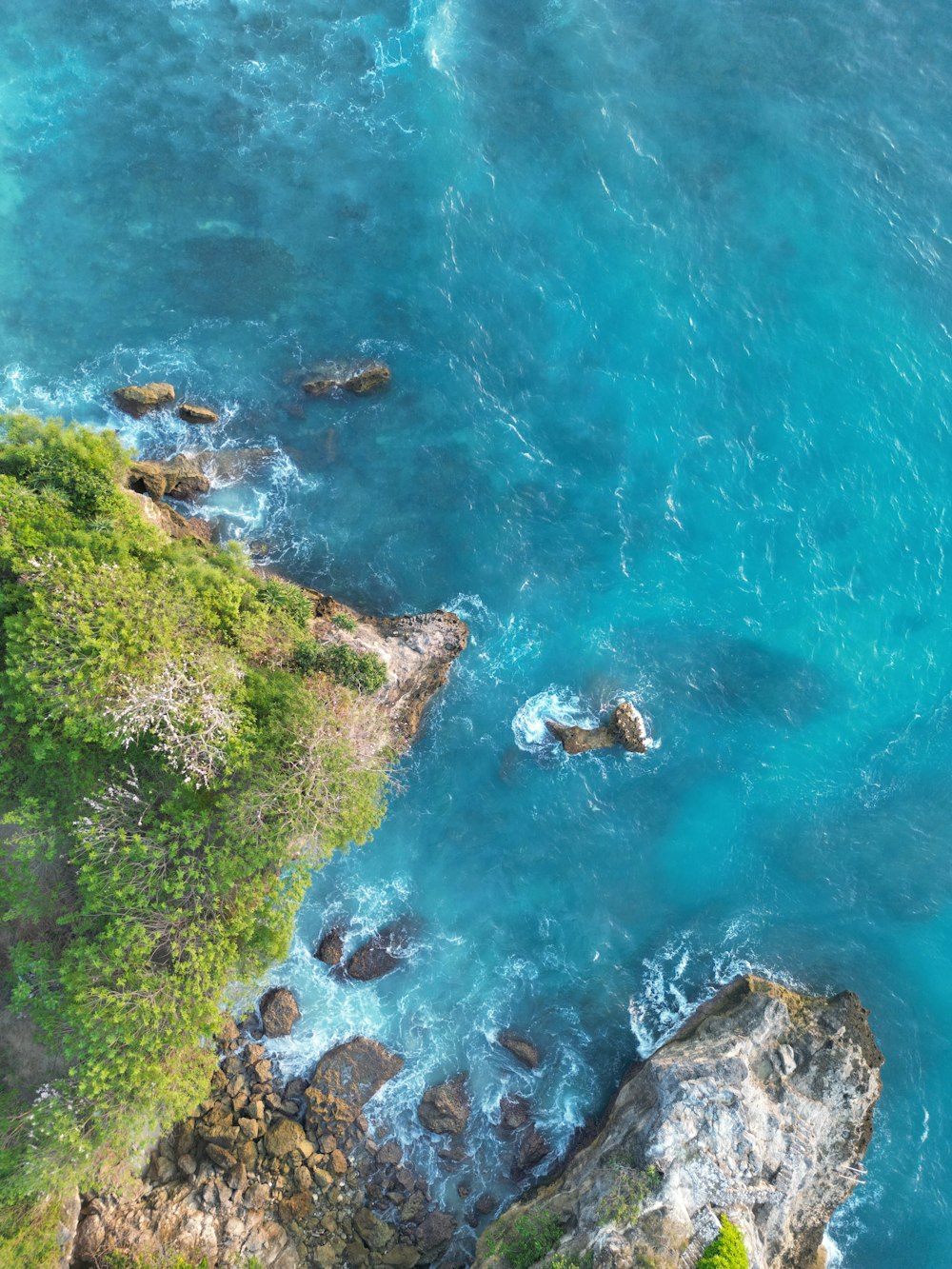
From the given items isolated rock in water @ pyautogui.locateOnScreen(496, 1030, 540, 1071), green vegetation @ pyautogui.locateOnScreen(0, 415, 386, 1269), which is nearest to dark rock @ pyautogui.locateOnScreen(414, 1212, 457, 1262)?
isolated rock in water @ pyautogui.locateOnScreen(496, 1030, 540, 1071)

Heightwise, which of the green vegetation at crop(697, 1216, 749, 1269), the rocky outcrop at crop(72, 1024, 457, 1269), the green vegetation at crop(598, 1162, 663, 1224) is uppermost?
the green vegetation at crop(697, 1216, 749, 1269)

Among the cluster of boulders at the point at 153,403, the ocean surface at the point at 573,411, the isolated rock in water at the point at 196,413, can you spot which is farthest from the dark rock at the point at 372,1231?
the cluster of boulders at the point at 153,403

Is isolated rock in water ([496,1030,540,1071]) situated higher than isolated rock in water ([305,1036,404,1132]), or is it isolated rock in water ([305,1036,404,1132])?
isolated rock in water ([496,1030,540,1071])

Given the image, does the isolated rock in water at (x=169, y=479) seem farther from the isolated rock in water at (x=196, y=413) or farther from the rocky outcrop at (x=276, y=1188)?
→ the rocky outcrop at (x=276, y=1188)

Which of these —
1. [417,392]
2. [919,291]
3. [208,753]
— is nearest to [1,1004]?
[208,753]

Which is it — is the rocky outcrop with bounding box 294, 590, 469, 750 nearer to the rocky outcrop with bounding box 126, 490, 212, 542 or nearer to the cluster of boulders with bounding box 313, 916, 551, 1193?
the rocky outcrop with bounding box 126, 490, 212, 542
